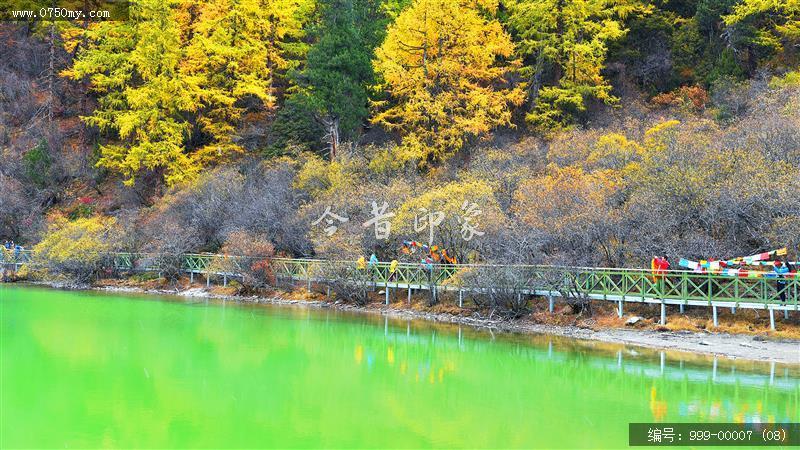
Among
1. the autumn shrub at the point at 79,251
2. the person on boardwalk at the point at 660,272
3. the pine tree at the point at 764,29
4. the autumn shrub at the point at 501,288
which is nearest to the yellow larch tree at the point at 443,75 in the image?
the pine tree at the point at 764,29

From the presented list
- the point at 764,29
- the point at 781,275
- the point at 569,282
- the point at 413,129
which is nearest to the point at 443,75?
the point at 413,129

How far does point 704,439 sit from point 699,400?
101 inches

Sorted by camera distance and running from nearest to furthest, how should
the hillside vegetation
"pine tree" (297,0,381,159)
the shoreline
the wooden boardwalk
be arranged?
1. the shoreline
2. the wooden boardwalk
3. the hillside vegetation
4. "pine tree" (297,0,381,159)

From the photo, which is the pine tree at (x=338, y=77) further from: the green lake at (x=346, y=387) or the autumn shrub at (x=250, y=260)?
the green lake at (x=346, y=387)

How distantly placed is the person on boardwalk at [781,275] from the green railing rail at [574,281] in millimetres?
41

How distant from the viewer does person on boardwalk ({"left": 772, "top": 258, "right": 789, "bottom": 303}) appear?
1745 cm

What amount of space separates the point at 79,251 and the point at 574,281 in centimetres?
2274

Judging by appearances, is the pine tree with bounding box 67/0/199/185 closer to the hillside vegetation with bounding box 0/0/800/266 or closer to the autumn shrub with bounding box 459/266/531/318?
the hillside vegetation with bounding box 0/0/800/266

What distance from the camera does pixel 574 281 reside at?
2081 centimetres

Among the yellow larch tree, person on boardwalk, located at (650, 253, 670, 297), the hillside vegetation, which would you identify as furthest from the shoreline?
the yellow larch tree

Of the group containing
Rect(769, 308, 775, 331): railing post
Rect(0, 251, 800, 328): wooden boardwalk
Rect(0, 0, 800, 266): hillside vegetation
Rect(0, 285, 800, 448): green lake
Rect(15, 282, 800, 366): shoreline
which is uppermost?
Rect(0, 0, 800, 266): hillside vegetation

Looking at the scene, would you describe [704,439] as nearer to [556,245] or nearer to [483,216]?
[556,245]

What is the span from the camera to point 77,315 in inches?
936

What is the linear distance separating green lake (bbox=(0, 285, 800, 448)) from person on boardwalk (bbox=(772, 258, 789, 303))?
8.96 feet
